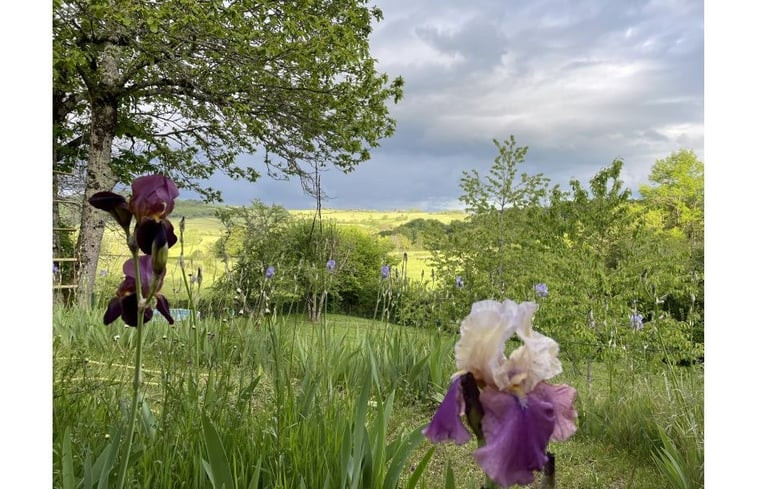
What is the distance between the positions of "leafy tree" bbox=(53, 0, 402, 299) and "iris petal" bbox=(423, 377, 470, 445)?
2.50 meters

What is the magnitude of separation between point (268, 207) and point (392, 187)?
1.39 meters

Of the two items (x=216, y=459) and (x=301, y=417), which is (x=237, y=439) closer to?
(x=301, y=417)

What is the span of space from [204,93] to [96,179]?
733mm

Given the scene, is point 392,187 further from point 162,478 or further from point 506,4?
point 162,478

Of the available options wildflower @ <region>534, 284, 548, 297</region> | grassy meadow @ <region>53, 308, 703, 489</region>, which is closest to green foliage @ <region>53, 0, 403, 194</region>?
grassy meadow @ <region>53, 308, 703, 489</region>

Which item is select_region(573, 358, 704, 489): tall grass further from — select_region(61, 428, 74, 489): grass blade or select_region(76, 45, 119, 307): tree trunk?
select_region(76, 45, 119, 307): tree trunk

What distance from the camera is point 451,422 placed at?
0.54 metres

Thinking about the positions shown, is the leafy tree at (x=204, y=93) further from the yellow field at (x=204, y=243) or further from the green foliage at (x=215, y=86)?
the yellow field at (x=204, y=243)

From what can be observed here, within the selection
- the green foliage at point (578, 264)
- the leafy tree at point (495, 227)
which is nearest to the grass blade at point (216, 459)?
the green foliage at point (578, 264)

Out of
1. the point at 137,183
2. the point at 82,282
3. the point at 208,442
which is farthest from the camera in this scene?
the point at 82,282

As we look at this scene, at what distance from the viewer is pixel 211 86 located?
309 cm

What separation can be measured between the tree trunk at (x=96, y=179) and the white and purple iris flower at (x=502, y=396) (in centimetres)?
266

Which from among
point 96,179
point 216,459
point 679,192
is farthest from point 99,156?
point 679,192
